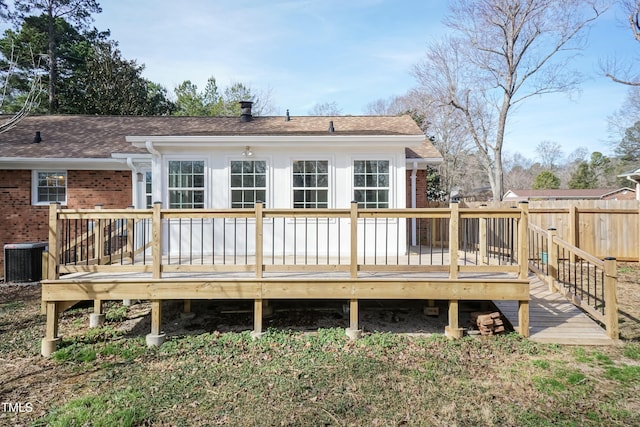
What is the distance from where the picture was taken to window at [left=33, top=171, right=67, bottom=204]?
394 inches

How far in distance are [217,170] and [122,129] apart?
6333mm

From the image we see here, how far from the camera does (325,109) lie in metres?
32.6

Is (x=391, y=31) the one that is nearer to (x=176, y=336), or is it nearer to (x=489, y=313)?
(x=489, y=313)

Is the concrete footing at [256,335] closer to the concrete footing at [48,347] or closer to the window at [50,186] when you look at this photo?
the concrete footing at [48,347]

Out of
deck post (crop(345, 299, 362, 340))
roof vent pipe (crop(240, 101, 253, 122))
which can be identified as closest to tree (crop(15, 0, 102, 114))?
roof vent pipe (crop(240, 101, 253, 122))

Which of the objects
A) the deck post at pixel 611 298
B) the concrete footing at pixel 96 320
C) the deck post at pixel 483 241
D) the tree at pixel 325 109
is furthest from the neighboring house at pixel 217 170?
the tree at pixel 325 109

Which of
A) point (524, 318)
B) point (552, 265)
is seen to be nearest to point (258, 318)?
point (524, 318)

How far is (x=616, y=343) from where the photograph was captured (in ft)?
15.6

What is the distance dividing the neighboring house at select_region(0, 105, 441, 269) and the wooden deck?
279 cm

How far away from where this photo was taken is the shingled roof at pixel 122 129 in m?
9.87

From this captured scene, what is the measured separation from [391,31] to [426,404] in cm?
1408

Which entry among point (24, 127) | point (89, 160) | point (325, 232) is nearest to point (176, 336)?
point (325, 232)

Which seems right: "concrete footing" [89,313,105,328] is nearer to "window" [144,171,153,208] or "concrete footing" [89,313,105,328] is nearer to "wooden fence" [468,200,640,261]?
"window" [144,171,153,208]

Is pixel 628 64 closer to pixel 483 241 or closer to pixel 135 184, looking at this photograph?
pixel 483 241
